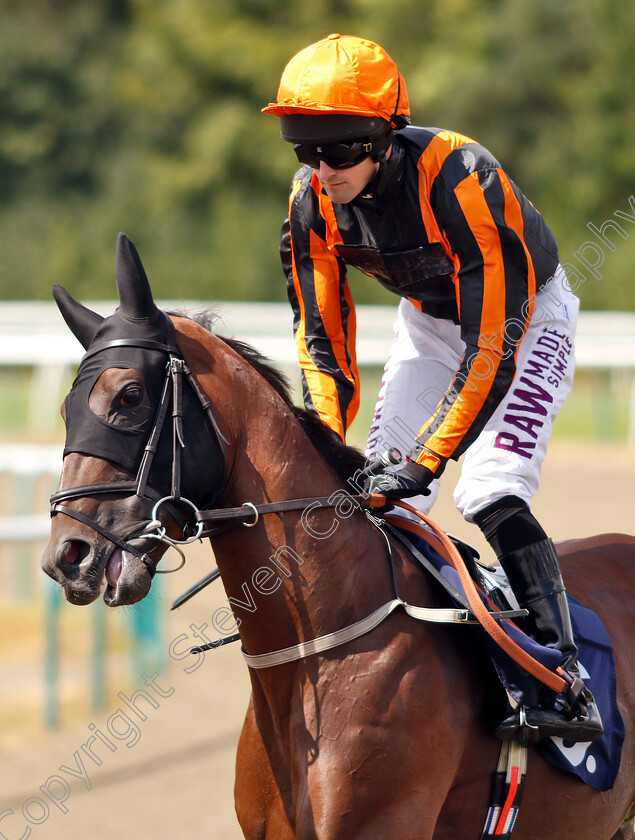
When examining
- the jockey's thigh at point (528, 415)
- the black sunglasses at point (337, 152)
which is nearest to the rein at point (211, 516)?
the jockey's thigh at point (528, 415)

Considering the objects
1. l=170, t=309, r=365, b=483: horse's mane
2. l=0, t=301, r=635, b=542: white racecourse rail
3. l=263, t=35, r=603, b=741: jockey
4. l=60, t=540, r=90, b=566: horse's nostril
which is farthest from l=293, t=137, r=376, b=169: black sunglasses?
l=0, t=301, r=635, b=542: white racecourse rail

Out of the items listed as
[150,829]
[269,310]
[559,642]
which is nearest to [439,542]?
[559,642]

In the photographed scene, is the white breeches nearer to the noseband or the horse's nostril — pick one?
the noseband

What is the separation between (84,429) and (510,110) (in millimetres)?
21534

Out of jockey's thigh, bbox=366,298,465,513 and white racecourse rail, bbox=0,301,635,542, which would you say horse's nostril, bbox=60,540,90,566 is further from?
white racecourse rail, bbox=0,301,635,542

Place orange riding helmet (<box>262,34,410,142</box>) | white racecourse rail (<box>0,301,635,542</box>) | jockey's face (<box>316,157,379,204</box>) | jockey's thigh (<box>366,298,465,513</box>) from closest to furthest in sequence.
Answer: orange riding helmet (<box>262,34,410,142</box>) < jockey's face (<box>316,157,379,204</box>) < jockey's thigh (<box>366,298,465,513</box>) < white racecourse rail (<box>0,301,635,542</box>)

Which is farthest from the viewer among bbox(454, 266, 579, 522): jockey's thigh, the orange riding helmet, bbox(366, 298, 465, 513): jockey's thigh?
bbox(366, 298, 465, 513): jockey's thigh

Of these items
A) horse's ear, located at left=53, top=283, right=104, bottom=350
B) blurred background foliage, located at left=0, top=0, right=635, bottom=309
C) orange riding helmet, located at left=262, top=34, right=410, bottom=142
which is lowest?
horse's ear, located at left=53, top=283, right=104, bottom=350

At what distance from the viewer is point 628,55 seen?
67.6 feet

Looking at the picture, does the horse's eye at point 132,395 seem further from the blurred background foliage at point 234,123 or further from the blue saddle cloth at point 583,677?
the blurred background foliage at point 234,123

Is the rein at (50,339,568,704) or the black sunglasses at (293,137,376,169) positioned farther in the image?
the black sunglasses at (293,137,376,169)

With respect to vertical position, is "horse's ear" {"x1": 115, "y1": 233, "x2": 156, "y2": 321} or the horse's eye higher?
"horse's ear" {"x1": 115, "y1": 233, "x2": 156, "y2": 321}

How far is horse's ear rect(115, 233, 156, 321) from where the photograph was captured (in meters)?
2.39

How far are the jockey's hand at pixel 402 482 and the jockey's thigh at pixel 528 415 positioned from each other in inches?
9.9
